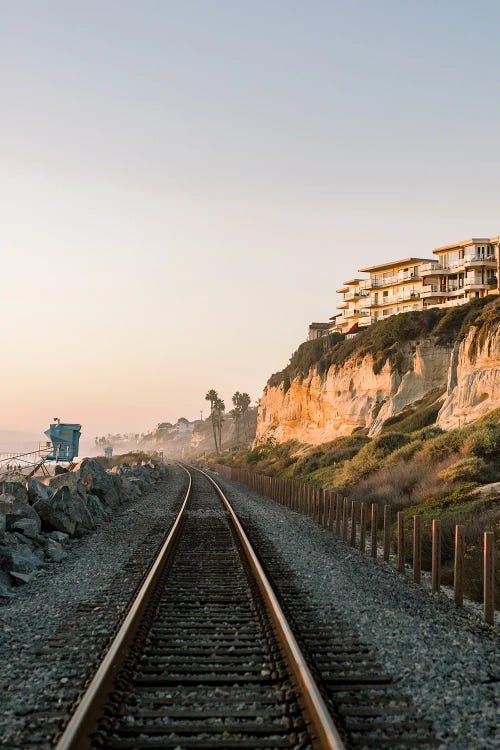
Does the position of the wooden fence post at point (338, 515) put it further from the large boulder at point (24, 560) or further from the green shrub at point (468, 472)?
the large boulder at point (24, 560)

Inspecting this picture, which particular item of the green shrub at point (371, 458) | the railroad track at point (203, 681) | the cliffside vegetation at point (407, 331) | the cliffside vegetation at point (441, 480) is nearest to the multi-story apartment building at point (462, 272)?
the cliffside vegetation at point (407, 331)

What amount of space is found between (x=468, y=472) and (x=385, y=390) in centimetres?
3540

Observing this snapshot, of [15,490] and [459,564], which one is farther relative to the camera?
[15,490]

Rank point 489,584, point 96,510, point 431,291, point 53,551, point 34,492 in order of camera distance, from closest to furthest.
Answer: point 489,584 → point 53,551 → point 34,492 → point 96,510 → point 431,291

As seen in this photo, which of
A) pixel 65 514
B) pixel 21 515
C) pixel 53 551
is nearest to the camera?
pixel 53 551

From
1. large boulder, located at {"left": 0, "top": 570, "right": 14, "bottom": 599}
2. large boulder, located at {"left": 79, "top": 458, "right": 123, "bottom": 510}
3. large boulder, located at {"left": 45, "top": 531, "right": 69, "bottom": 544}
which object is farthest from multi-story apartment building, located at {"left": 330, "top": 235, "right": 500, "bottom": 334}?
large boulder, located at {"left": 0, "top": 570, "right": 14, "bottom": 599}

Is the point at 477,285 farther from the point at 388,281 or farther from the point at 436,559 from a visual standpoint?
the point at 436,559

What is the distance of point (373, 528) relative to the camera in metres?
14.7

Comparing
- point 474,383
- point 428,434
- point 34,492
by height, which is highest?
point 474,383

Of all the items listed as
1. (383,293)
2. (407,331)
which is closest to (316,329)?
(383,293)

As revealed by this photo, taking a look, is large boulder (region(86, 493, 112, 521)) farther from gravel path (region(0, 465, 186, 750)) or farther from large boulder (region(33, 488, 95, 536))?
gravel path (region(0, 465, 186, 750))

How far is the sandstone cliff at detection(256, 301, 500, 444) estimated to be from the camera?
36750 millimetres

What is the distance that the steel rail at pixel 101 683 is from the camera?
4.74m

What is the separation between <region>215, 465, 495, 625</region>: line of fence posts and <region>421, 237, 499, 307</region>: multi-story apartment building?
48176 millimetres
